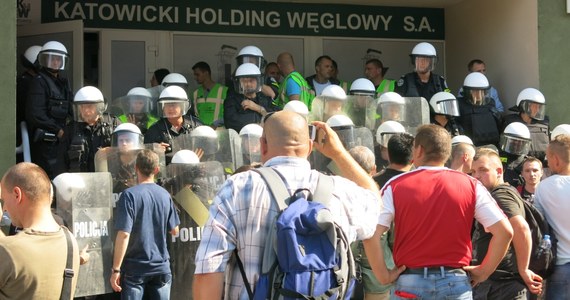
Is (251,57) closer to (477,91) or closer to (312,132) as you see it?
(477,91)

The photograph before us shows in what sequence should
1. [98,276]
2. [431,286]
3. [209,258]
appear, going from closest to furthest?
[209,258] < [431,286] < [98,276]

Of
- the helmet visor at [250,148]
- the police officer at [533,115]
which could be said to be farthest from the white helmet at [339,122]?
the police officer at [533,115]

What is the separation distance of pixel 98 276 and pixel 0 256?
12.6 feet

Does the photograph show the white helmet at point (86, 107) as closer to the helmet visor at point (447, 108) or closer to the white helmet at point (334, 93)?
the white helmet at point (334, 93)

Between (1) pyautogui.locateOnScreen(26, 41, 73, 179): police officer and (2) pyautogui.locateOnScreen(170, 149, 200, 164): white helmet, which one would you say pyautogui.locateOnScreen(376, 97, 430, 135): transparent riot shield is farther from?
(1) pyautogui.locateOnScreen(26, 41, 73, 179): police officer

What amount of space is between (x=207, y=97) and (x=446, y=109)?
313cm

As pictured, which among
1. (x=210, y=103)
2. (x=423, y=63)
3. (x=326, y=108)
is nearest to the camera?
(x=326, y=108)

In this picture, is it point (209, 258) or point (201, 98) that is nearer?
point (209, 258)

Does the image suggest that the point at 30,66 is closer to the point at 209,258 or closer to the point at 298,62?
the point at 298,62

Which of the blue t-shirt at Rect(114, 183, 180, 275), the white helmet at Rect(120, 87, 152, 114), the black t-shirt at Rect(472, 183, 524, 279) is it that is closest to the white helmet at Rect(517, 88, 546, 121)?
the white helmet at Rect(120, 87, 152, 114)

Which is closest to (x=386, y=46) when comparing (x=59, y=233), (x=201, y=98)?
(x=201, y=98)

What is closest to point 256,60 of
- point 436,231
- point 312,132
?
point 436,231

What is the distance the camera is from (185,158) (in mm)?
8750

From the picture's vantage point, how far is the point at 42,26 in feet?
39.8
